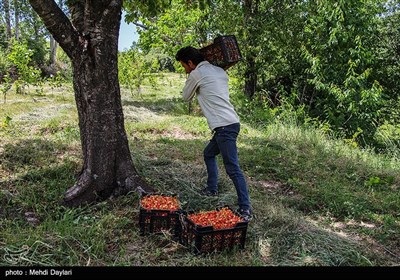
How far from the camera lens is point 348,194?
478 cm

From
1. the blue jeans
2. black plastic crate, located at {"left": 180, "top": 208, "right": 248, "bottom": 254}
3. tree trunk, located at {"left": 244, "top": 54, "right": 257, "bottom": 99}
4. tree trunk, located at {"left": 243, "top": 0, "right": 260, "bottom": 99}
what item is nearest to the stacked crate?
black plastic crate, located at {"left": 180, "top": 208, "right": 248, "bottom": 254}

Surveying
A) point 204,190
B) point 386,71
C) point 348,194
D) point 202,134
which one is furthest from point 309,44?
point 204,190

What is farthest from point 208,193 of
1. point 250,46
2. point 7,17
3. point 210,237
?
point 7,17

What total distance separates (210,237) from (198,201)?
1121 mm

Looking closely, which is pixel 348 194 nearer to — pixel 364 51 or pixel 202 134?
pixel 202 134

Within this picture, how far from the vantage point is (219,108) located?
3836 mm

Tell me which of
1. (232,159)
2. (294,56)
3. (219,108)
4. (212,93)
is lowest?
(232,159)

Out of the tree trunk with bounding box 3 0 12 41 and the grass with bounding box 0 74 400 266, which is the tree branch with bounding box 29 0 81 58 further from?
the tree trunk with bounding box 3 0 12 41

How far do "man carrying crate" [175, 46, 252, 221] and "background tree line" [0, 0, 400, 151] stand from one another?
19.2ft

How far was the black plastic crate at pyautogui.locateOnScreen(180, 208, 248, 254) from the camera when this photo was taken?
9.70ft

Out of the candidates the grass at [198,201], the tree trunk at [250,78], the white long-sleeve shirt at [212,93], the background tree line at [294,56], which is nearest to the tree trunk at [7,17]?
the background tree line at [294,56]

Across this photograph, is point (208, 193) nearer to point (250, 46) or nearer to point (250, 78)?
point (250, 46)
